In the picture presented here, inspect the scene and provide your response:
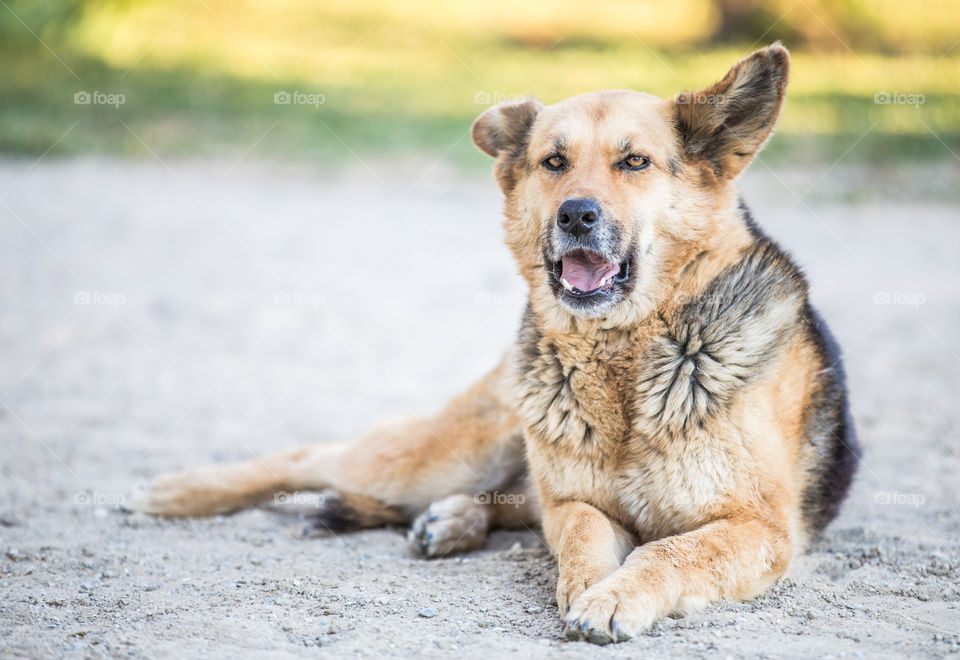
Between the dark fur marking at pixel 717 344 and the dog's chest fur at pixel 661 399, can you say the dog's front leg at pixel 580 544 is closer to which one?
the dog's chest fur at pixel 661 399

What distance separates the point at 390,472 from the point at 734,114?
2476 millimetres

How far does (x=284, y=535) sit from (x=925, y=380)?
180 inches

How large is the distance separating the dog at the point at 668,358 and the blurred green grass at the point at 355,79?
9.12m

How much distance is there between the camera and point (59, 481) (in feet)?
16.9

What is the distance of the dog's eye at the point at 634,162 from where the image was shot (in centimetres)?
391

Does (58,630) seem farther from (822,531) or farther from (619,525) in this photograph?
(822,531)

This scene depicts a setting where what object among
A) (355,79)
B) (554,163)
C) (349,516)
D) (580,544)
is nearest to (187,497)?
(349,516)

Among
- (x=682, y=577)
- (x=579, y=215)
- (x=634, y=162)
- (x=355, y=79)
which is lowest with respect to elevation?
(x=682, y=577)

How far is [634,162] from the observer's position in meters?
3.91

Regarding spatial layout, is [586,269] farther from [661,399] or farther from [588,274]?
[661,399]

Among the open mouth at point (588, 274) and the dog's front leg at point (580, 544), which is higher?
the open mouth at point (588, 274)

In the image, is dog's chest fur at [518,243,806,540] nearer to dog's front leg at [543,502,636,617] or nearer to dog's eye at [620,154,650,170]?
dog's front leg at [543,502,636,617]

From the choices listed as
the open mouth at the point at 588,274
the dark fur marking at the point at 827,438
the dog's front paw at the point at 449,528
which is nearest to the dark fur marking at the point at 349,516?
the dog's front paw at the point at 449,528

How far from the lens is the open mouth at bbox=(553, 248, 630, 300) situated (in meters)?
3.77
